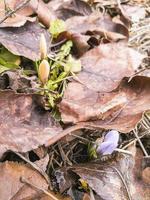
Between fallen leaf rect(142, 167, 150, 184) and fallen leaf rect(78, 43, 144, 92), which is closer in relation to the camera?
fallen leaf rect(142, 167, 150, 184)

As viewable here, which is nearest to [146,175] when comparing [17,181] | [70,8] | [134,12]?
[17,181]

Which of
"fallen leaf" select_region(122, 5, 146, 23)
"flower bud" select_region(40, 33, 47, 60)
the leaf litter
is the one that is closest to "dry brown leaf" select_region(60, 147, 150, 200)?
the leaf litter

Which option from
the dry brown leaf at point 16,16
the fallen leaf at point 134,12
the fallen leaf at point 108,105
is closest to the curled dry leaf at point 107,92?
the fallen leaf at point 108,105

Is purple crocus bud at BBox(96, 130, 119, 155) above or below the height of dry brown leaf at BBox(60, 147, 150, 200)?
above

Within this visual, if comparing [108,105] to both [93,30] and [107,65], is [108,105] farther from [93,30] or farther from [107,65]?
[93,30]

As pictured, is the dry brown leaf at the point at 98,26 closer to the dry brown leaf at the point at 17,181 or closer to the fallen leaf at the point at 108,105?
the fallen leaf at the point at 108,105

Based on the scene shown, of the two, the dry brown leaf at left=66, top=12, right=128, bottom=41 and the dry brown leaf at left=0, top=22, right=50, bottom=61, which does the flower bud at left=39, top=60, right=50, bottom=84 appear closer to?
the dry brown leaf at left=0, top=22, right=50, bottom=61

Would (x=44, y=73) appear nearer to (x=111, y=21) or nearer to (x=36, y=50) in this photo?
(x=36, y=50)
